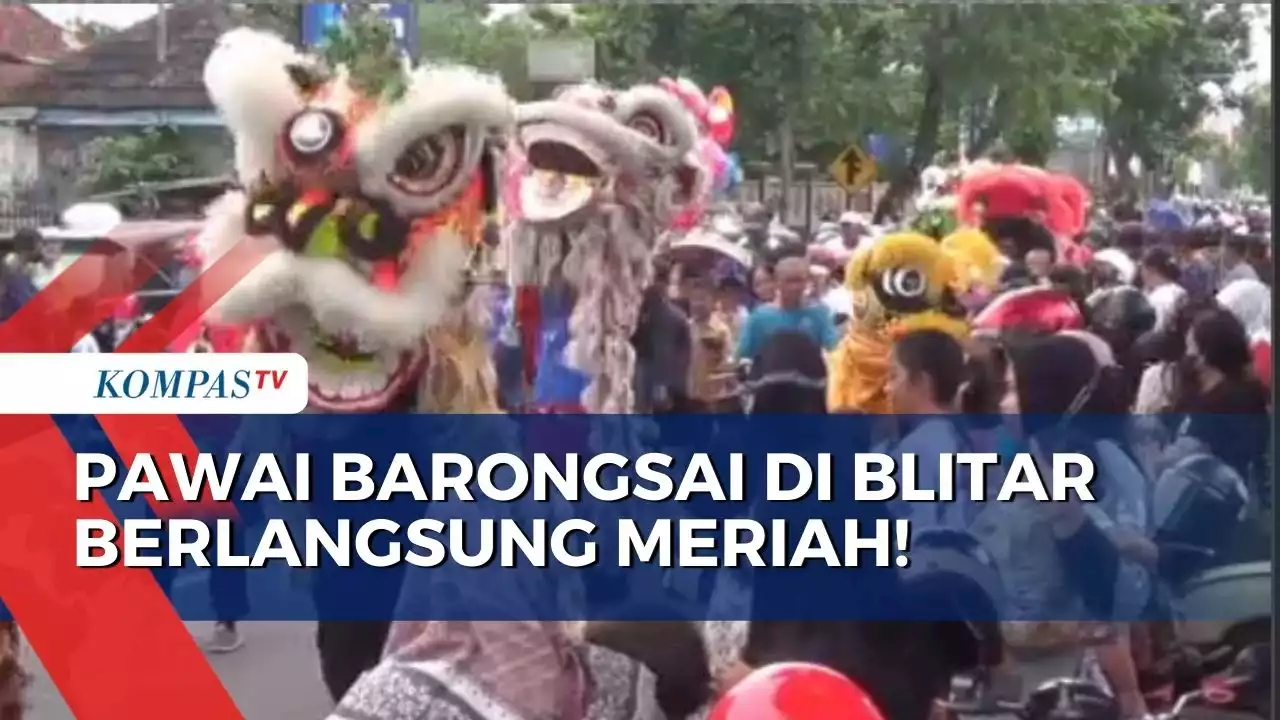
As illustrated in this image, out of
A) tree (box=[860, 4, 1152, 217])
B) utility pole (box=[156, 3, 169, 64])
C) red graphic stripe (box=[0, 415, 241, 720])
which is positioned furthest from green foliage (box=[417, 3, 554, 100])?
red graphic stripe (box=[0, 415, 241, 720])

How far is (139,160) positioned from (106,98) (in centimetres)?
14

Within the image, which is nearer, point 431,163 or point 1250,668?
point 431,163

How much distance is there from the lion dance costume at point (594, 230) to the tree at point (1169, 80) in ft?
2.39

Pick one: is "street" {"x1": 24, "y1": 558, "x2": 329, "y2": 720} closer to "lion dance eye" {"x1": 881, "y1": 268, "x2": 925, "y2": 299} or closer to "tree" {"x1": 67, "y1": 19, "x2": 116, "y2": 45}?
"tree" {"x1": 67, "y1": 19, "x2": 116, "y2": 45}

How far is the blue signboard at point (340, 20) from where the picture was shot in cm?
330

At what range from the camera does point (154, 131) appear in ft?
10.8

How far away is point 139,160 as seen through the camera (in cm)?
329

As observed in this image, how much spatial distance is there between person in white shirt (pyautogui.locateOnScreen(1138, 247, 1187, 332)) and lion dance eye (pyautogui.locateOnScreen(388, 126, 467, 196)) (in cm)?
117

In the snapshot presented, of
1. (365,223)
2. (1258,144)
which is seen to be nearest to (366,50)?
(365,223)

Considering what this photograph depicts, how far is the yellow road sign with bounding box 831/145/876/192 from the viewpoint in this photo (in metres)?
3.34

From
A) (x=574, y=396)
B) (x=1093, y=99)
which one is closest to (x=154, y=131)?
(x=574, y=396)

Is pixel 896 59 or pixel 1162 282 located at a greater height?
pixel 896 59

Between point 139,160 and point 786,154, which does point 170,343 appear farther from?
point 786,154

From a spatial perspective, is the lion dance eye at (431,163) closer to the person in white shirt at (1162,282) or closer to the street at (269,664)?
the street at (269,664)
